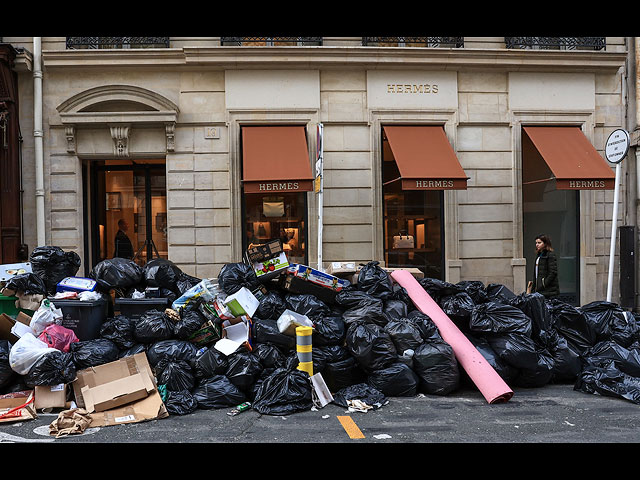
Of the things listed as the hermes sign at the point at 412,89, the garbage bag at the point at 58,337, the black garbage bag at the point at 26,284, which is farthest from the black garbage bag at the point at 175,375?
the hermes sign at the point at 412,89

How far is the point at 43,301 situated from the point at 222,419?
8.75 feet

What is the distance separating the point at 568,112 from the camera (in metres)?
10.8

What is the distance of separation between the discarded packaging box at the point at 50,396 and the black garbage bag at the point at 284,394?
78.3 inches

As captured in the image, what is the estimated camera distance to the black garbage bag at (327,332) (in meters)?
5.66

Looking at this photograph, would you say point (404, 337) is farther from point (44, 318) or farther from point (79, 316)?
point (44, 318)

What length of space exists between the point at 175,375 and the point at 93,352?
3.32 feet

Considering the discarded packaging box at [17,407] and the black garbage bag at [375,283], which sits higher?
the black garbage bag at [375,283]

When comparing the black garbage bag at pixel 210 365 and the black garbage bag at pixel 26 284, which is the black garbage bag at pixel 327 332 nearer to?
the black garbage bag at pixel 210 365

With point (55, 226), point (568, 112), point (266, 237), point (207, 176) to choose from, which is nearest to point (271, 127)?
point (207, 176)

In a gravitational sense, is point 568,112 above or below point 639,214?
above

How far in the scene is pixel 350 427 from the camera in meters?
4.44

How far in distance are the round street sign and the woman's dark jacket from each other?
1.92 metres

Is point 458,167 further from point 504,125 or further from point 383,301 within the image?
point 383,301

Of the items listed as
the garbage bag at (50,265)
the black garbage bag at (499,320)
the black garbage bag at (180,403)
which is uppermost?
the garbage bag at (50,265)
